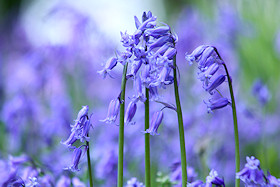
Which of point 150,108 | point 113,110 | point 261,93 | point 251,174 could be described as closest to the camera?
point 251,174

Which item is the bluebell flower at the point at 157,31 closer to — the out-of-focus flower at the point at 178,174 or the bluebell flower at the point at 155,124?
the bluebell flower at the point at 155,124

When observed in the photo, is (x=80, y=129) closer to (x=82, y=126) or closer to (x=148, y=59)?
(x=82, y=126)

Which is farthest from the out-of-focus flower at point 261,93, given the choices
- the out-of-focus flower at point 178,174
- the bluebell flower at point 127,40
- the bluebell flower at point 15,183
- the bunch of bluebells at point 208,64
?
the bluebell flower at point 15,183

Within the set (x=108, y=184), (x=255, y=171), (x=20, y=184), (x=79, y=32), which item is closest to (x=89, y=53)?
(x=79, y=32)

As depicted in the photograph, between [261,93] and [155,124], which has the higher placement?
[261,93]

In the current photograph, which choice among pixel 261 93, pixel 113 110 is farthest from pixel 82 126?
pixel 261 93

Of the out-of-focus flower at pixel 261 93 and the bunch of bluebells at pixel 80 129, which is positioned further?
the out-of-focus flower at pixel 261 93

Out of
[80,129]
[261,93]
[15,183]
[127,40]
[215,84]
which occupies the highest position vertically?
[261,93]

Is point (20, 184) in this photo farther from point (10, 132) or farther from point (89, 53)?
point (89, 53)

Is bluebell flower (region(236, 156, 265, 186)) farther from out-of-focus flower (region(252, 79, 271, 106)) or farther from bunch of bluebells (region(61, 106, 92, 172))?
out-of-focus flower (region(252, 79, 271, 106))
